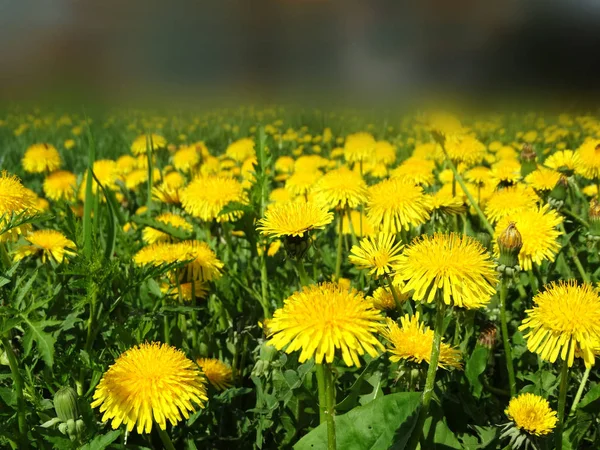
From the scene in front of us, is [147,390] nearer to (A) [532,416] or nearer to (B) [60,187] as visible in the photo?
(A) [532,416]

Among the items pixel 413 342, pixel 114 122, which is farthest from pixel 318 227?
pixel 114 122

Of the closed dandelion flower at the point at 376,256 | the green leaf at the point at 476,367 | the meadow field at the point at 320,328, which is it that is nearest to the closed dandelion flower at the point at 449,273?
the meadow field at the point at 320,328

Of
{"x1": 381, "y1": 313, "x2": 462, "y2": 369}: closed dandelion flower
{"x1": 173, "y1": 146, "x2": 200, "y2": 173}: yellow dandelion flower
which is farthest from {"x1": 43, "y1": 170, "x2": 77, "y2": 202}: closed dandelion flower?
{"x1": 381, "y1": 313, "x2": 462, "y2": 369}: closed dandelion flower

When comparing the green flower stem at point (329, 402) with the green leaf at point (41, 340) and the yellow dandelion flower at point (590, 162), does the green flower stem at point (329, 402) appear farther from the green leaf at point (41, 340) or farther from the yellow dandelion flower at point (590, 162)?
the yellow dandelion flower at point (590, 162)

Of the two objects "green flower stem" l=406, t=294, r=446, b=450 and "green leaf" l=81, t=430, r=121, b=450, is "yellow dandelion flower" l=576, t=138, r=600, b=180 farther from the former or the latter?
"green leaf" l=81, t=430, r=121, b=450

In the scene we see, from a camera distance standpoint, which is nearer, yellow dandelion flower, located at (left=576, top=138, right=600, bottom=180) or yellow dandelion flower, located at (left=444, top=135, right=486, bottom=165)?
yellow dandelion flower, located at (left=576, top=138, right=600, bottom=180)

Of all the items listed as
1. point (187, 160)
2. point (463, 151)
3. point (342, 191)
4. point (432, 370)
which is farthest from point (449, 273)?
point (187, 160)
